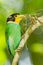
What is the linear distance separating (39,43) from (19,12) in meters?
0.18

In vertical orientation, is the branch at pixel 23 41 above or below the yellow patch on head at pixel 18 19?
below

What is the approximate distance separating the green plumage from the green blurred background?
6cm

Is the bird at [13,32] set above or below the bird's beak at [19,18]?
below

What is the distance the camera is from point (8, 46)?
101 cm

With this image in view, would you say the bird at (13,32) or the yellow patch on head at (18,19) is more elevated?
the yellow patch on head at (18,19)

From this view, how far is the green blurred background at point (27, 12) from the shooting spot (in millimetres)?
1000

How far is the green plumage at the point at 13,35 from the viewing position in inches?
38.8

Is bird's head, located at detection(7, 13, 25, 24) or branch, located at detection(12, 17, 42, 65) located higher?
bird's head, located at detection(7, 13, 25, 24)

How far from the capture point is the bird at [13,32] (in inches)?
38.8

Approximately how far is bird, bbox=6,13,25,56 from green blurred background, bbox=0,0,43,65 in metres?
0.05

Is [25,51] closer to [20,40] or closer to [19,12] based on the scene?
[20,40]

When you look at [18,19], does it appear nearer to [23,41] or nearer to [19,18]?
[19,18]

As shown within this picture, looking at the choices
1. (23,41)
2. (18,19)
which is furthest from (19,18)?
(23,41)

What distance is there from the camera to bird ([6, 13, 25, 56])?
0.99m
